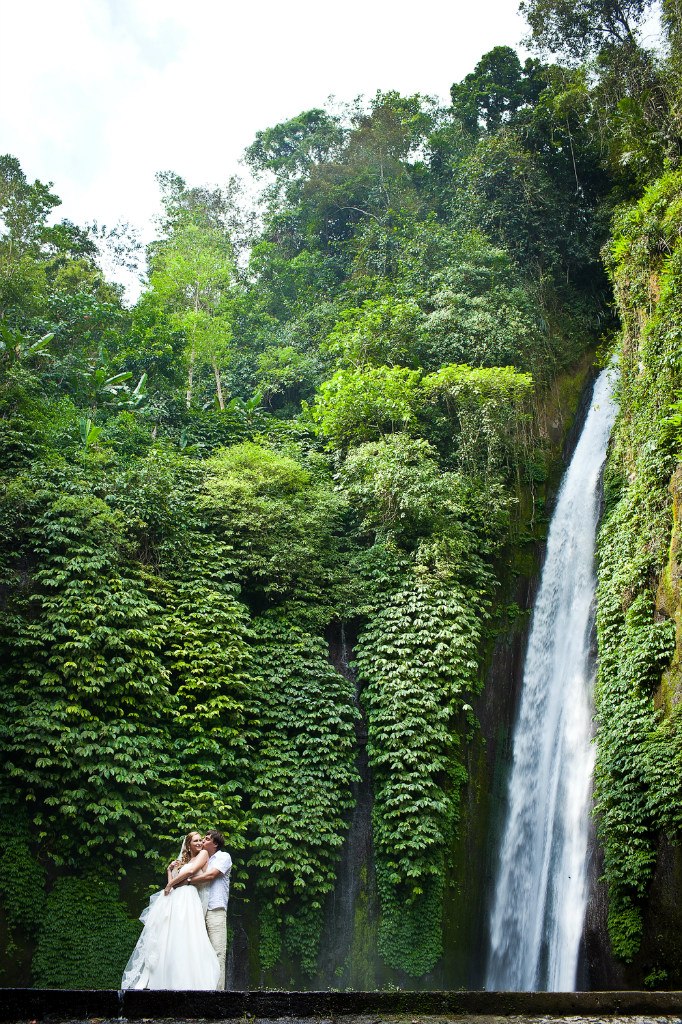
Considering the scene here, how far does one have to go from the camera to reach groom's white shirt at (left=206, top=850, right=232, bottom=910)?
586cm

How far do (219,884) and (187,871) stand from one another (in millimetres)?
290

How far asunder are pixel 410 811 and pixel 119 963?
12.5 feet

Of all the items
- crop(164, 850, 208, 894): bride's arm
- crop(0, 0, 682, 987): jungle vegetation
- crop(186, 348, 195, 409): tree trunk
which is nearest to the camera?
crop(164, 850, 208, 894): bride's arm

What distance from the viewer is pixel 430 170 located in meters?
22.5

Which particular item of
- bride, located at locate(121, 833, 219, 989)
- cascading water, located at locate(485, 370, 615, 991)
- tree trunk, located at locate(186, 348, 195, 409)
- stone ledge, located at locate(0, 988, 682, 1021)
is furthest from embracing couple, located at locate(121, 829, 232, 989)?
tree trunk, located at locate(186, 348, 195, 409)

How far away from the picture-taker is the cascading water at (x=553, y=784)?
9.91m

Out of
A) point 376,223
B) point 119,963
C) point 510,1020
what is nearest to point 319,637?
point 119,963

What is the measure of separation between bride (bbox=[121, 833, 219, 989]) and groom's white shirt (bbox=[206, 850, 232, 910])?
84 mm

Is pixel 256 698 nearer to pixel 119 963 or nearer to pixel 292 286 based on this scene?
pixel 119 963

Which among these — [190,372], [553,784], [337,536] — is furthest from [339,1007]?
[190,372]

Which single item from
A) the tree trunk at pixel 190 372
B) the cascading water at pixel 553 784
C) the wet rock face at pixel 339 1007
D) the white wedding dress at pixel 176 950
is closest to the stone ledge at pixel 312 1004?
the wet rock face at pixel 339 1007

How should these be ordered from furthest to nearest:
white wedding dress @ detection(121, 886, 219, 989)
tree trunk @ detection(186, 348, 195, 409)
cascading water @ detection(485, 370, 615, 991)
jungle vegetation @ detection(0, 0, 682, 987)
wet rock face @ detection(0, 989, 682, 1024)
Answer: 1. tree trunk @ detection(186, 348, 195, 409)
2. cascading water @ detection(485, 370, 615, 991)
3. jungle vegetation @ detection(0, 0, 682, 987)
4. white wedding dress @ detection(121, 886, 219, 989)
5. wet rock face @ detection(0, 989, 682, 1024)

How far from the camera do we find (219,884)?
233 inches

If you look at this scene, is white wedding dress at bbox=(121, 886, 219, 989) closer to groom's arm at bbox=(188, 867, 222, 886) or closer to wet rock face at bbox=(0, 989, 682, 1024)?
groom's arm at bbox=(188, 867, 222, 886)
